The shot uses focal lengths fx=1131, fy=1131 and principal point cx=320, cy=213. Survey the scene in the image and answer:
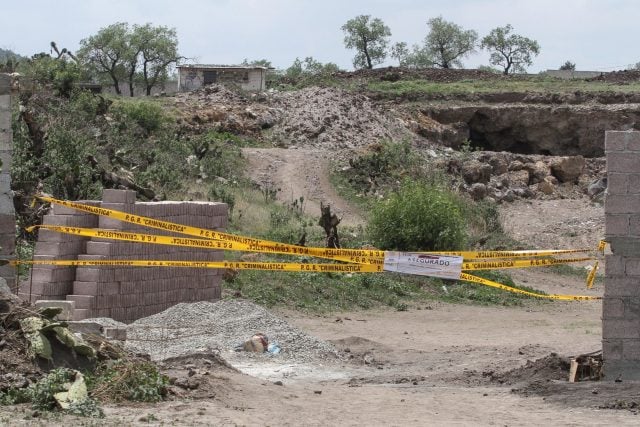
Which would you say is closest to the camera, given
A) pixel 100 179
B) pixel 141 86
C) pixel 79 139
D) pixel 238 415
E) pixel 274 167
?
pixel 238 415

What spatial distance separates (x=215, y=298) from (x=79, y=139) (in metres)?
10.2

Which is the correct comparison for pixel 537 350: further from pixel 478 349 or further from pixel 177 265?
pixel 177 265

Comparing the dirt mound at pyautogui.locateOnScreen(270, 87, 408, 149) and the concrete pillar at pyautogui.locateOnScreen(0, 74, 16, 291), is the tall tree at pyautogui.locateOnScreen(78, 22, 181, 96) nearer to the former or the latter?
the dirt mound at pyautogui.locateOnScreen(270, 87, 408, 149)

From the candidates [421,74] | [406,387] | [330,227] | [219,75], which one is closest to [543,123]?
[421,74]

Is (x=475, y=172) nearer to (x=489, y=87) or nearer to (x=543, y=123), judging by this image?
(x=543, y=123)

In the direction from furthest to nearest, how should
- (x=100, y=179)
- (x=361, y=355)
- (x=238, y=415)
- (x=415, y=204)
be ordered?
(x=415, y=204) → (x=100, y=179) → (x=361, y=355) → (x=238, y=415)

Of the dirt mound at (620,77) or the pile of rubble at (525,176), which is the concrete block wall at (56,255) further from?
the dirt mound at (620,77)

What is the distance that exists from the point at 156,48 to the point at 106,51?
315 centimetres

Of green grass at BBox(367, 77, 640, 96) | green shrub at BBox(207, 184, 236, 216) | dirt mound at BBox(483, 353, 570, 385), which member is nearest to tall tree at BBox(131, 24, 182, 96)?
green grass at BBox(367, 77, 640, 96)

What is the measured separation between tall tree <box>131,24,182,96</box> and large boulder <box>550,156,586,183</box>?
91.5ft

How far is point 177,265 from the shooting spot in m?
15.4

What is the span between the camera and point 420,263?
15.2m

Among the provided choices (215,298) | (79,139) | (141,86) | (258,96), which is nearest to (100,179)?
(79,139)

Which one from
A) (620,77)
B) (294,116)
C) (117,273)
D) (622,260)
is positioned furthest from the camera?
(620,77)
